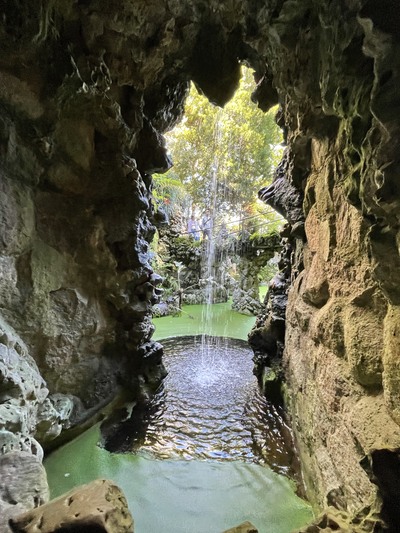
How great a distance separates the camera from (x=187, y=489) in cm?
313

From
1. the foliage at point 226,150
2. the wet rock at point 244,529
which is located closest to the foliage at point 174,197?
the foliage at point 226,150

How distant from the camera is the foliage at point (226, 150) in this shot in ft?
45.1

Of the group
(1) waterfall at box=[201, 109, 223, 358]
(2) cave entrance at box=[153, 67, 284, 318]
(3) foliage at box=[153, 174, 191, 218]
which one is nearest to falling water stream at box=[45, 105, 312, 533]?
(2) cave entrance at box=[153, 67, 284, 318]

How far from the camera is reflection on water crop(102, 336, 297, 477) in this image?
380 cm

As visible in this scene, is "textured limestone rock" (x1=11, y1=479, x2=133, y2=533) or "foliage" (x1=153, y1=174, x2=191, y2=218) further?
"foliage" (x1=153, y1=174, x2=191, y2=218)

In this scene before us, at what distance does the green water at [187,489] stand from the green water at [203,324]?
5.06 meters

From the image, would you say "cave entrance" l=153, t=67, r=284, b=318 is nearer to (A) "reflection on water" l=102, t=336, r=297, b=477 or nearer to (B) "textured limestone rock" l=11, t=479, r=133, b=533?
(A) "reflection on water" l=102, t=336, r=297, b=477

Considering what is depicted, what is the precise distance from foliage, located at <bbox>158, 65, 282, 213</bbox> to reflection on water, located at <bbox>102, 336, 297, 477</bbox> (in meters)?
10.2

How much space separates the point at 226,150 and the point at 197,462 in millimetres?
14023

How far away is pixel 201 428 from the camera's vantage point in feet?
14.1

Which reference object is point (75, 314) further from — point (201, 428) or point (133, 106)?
point (133, 106)

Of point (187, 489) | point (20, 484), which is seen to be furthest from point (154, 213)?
point (20, 484)

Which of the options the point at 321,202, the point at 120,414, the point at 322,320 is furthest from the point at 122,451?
the point at 321,202

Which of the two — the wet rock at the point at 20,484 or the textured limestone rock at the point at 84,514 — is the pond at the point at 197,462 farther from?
the textured limestone rock at the point at 84,514
